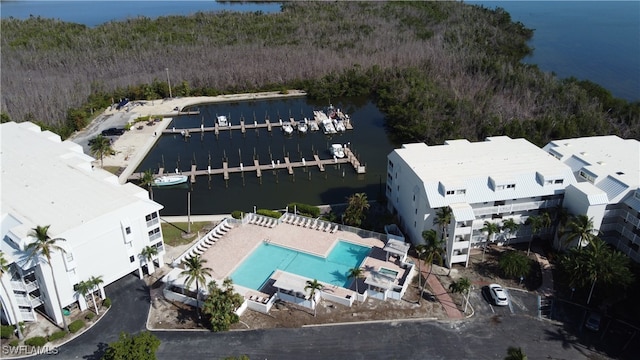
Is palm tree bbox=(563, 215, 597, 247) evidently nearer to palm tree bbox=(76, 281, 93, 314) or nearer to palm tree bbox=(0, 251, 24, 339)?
palm tree bbox=(76, 281, 93, 314)

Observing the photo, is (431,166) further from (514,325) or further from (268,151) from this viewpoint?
(268,151)

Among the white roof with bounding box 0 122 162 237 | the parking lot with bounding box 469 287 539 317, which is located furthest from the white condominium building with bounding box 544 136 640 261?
the white roof with bounding box 0 122 162 237

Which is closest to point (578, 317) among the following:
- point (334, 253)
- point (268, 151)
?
point (334, 253)

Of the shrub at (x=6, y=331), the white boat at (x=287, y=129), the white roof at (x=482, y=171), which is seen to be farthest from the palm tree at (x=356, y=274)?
the white boat at (x=287, y=129)

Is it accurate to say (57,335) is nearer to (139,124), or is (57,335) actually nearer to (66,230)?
(66,230)

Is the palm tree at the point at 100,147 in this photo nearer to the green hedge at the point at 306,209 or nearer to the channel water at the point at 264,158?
the channel water at the point at 264,158
